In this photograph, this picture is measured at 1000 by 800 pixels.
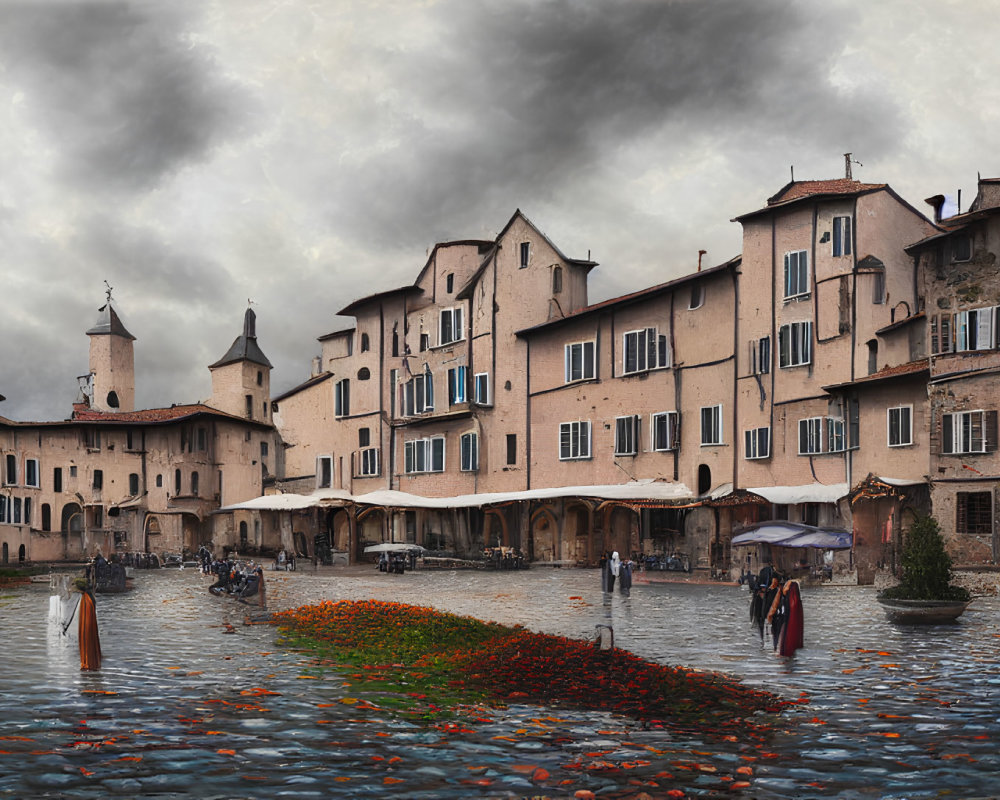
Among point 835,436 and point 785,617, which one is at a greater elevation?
point 835,436

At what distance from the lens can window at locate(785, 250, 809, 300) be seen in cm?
4188

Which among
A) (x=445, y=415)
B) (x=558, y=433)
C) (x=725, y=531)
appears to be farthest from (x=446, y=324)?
(x=725, y=531)

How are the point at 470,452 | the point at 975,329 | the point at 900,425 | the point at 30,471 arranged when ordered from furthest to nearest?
1. the point at 30,471
2. the point at 470,452
3. the point at 900,425
4. the point at 975,329

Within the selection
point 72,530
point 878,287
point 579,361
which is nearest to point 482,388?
point 579,361

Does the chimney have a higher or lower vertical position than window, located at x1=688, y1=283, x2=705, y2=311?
higher

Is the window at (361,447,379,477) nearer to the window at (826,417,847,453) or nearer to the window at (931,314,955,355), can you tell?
the window at (826,417,847,453)

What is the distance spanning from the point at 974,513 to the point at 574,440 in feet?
66.9

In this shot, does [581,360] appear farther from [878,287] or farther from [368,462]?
[368,462]

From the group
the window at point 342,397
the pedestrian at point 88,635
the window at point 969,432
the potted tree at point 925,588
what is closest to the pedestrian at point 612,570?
the window at point 969,432

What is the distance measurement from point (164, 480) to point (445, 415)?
77.8 feet

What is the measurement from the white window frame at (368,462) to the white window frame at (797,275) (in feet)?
88.5

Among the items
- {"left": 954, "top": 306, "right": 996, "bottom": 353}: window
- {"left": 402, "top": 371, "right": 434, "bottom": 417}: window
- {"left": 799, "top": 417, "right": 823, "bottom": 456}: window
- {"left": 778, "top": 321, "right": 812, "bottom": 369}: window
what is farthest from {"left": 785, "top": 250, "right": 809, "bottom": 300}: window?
{"left": 402, "top": 371, "right": 434, "bottom": 417}: window

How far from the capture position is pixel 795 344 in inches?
1650

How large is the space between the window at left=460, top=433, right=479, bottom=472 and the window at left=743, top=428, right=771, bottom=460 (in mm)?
15837
